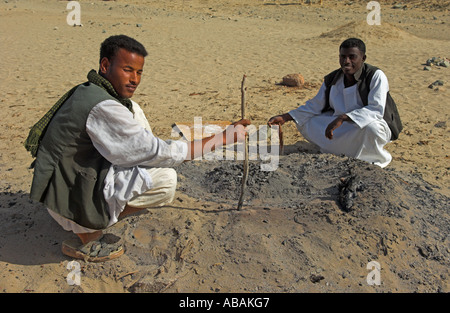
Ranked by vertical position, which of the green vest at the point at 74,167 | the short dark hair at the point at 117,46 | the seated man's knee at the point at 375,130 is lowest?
the seated man's knee at the point at 375,130

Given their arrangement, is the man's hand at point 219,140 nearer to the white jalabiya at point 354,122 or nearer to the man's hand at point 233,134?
the man's hand at point 233,134

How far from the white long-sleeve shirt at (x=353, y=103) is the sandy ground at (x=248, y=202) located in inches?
17.7

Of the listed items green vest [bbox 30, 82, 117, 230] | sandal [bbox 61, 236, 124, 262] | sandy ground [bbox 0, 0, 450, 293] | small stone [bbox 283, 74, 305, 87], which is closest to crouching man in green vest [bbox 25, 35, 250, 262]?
green vest [bbox 30, 82, 117, 230]

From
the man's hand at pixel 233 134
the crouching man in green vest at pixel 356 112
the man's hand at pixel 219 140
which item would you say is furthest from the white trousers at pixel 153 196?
the crouching man in green vest at pixel 356 112

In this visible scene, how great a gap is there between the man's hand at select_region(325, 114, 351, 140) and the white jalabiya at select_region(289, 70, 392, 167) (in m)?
0.07

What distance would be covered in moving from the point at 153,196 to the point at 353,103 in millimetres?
2358

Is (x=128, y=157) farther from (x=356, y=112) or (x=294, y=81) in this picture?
(x=294, y=81)

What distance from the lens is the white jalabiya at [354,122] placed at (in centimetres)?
400

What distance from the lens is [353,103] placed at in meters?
4.17

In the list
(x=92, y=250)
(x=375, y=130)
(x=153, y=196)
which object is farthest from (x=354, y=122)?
(x=92, y=250)

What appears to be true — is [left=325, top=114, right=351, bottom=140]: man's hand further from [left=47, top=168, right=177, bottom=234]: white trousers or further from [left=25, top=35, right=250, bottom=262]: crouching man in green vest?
[left=47, top=168, right=177, bottom=234]: white trousers

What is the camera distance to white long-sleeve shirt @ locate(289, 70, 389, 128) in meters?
3.99

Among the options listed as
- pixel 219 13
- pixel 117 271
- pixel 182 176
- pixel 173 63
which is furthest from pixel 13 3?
pixel 117 271

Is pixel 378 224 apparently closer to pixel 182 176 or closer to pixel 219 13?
pixel 182 176
